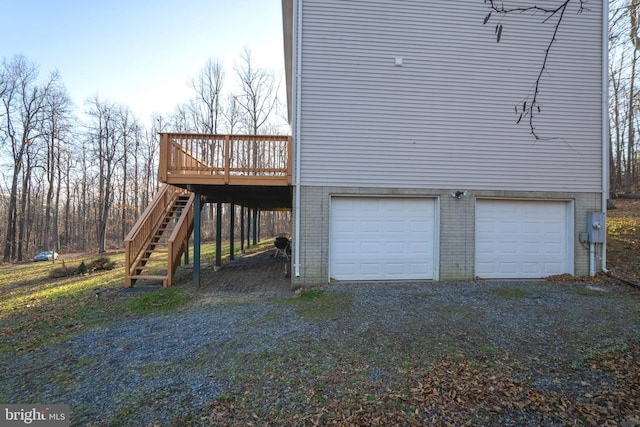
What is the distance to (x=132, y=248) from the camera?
649 centimetres

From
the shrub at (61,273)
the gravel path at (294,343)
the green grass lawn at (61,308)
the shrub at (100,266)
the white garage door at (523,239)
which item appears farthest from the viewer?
the shrub at (100,266)

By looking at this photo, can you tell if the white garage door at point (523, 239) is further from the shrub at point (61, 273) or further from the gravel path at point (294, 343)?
the shrub at point (61, 273)

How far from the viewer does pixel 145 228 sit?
7.00m

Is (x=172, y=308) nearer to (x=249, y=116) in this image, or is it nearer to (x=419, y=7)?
(x=419, y=7)

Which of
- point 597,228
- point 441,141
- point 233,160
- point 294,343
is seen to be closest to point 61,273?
point 233,160

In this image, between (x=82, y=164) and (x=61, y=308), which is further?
(x=82, y=164)

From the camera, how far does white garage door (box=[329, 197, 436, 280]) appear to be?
20.9 feet

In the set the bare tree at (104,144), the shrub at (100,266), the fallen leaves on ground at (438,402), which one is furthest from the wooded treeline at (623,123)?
the bare tree at (104,144)

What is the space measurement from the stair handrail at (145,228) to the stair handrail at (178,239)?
0.75 m

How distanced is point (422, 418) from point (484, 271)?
5.24 m

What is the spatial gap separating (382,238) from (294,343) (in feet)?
11.4
